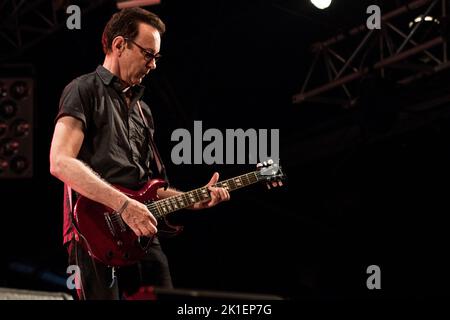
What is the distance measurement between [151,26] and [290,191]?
6439 millimetres

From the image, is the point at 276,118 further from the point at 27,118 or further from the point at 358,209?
the point at 27,118

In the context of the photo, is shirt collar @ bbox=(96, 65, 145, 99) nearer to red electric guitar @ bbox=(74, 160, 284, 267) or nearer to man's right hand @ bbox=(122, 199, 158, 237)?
red electric guitar @ bbox=(74, 160, 284, 267)

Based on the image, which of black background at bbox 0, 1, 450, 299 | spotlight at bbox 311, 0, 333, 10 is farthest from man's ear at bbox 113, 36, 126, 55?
black background at bbox 0, 1, 450, 299

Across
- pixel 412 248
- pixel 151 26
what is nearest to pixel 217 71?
pixel 412 248

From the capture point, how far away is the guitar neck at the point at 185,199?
12.0 ft

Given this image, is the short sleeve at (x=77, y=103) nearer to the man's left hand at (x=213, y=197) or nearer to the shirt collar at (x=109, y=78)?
the shirt collar at (x=109, y=78)

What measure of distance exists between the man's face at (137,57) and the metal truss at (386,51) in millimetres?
4023

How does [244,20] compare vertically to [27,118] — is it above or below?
above

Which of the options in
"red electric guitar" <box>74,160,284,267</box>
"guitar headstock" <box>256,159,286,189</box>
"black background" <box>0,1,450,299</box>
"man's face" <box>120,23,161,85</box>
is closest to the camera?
"red electric guitar" <box>74,160,284,267</box>

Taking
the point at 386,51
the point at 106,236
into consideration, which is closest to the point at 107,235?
the point at 106,236

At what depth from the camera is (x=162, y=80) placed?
8.91 m

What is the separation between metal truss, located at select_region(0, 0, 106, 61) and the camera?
7965 mm

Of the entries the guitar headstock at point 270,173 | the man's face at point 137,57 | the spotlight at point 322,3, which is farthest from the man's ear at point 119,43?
the spotlight at point 322,3

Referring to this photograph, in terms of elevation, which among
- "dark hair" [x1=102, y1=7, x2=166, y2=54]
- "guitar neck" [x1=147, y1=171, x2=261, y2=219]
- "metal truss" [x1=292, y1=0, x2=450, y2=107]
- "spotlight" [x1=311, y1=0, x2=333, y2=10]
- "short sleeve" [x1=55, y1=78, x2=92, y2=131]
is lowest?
"guitar neck" [x1=147, y1=171, x2=261, y2=219]
